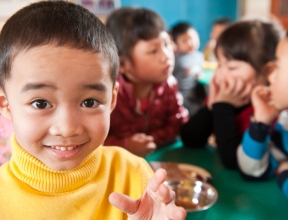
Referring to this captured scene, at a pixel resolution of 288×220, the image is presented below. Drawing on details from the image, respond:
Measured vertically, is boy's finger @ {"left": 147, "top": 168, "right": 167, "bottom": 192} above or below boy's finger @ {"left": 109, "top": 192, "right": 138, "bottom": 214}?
above

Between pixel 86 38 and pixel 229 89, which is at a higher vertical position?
pixel 86 38

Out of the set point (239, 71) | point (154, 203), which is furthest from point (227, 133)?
point (154, 203)

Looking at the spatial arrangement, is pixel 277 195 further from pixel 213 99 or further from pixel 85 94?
pixel 85 94

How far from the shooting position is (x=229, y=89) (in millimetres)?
1277

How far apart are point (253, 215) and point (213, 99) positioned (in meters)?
0.64

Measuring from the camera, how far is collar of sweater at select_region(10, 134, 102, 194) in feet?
2.07

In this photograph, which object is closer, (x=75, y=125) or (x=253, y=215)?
(x=75, y=125)

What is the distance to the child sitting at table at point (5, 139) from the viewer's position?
90 centimetres

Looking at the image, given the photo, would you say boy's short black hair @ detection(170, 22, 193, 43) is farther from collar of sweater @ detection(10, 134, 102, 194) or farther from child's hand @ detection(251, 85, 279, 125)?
collar of sweater @ detection(10, 134, 102, 194)

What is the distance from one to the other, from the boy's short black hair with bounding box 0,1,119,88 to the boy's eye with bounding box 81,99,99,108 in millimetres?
77

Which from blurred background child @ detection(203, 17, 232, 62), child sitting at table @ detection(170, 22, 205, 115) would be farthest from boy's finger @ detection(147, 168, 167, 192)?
blurred background child @ detection(203, 17, 232, 62)

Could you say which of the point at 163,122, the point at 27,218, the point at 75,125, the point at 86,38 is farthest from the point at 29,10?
the point at 163,122

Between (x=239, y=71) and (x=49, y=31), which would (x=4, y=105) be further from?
(x=239, y=71)

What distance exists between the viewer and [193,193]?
96 cm
